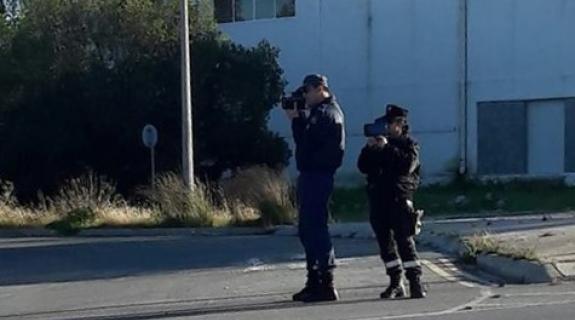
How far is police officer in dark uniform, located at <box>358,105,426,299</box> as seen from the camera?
12453 mm

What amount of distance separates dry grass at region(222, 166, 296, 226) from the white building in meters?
14.8

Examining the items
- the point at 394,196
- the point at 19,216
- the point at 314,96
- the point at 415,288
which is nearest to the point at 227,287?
the point at 415,288

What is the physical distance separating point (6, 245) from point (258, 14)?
26.3 metres

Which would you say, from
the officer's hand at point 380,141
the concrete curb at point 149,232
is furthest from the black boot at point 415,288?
the concrete curb at point 149,232

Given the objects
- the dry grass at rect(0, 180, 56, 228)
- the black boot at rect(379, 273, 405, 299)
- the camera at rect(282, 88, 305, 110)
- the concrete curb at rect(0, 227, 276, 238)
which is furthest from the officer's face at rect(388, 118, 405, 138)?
the dry grass at rect(0, 180, 56, 228)

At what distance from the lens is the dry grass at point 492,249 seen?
48.9 ft

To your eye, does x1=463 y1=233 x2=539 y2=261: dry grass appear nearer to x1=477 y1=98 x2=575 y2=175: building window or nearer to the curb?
the curb

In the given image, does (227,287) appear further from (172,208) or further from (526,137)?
(526,137)

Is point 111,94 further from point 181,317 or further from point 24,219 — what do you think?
point 181,317

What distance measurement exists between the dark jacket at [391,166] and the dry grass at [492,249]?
8.91 feet

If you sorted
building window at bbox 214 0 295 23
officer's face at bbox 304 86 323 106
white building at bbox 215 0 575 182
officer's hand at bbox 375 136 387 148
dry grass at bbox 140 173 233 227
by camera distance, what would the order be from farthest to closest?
1. building window at bbox 214 0 295 23
2. white building at bbox 215 0 575 182
3. dry grass at bbox 140 173 233 227
4. officer's hand at bbox 375 136 387 148
5. officer's face at bbox 304 86 323 106

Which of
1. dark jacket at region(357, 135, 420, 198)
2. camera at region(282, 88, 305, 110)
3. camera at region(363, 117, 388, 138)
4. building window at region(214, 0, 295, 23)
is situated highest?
building window at region(214, 0, 295, 23)

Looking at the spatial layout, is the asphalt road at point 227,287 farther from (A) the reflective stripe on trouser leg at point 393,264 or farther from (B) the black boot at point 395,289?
(A) the reflective stripe on trouser leg at point 393,264

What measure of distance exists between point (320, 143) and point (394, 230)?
3.43ft
